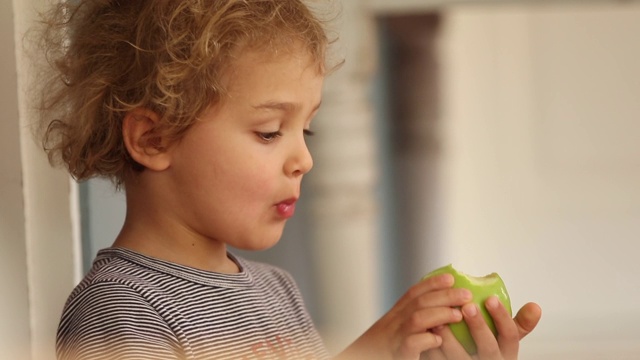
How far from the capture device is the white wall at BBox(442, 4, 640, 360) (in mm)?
2910

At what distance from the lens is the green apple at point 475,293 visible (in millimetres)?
757

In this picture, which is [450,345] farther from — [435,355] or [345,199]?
[345,199]

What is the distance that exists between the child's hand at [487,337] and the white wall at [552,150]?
2.12 m

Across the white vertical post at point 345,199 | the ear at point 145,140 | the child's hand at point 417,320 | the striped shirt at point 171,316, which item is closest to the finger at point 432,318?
the child's hand at point 417,320

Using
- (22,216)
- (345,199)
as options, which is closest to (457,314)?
(22,216)

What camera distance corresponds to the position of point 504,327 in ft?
2.50

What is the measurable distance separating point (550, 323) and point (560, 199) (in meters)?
0.37

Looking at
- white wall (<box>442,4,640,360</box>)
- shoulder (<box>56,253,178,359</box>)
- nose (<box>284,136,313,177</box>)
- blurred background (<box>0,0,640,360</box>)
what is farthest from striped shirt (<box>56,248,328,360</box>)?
white wall (<box>442,4,640,360</box>)

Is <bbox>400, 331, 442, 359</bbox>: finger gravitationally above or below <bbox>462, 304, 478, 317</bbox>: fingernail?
below

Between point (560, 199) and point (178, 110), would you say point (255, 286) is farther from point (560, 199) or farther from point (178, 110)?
point (560, 199)

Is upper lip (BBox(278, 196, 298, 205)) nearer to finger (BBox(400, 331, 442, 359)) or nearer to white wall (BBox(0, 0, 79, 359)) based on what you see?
finger (BBox(400, 331, 442, 359))

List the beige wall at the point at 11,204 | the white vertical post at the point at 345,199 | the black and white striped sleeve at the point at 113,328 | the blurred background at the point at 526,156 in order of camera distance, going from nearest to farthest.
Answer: the black and white striped sleeve at the point at 113,328 < the beige wall at the point at 11,204 < the white vertical post at the point at 345,199 < the blurred background at the point at 526,156

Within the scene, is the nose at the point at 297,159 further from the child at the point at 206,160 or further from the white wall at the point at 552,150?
the white wall at the point at 552,150

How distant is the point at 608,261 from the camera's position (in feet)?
9.75
